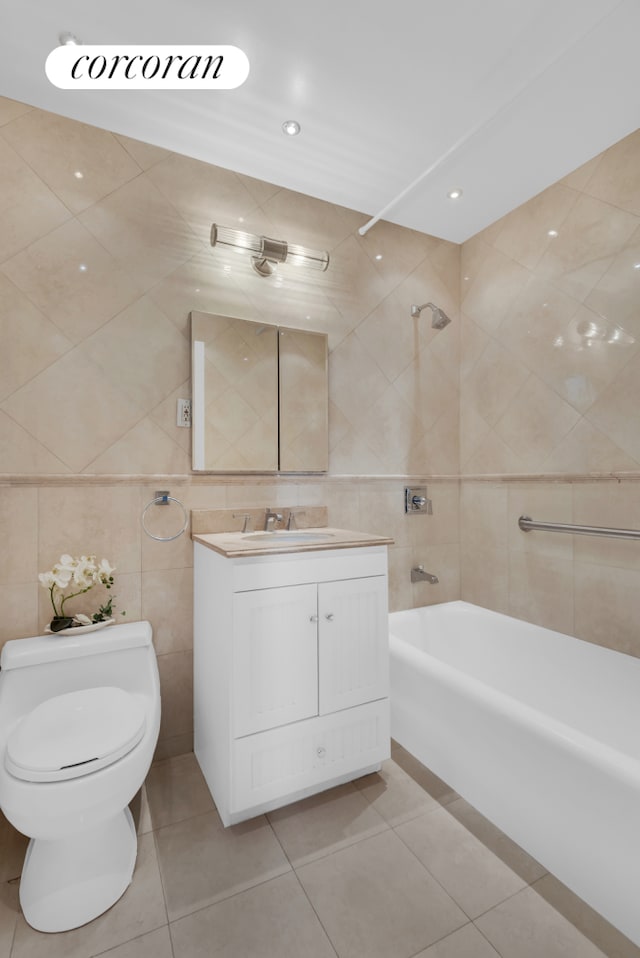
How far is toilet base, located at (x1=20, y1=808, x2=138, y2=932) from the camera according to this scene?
115 centimetres

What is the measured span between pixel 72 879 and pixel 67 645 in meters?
0.63

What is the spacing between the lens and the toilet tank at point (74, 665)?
4.72 ft

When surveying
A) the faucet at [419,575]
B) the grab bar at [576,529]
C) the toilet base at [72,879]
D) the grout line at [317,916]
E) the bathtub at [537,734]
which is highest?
the grab bar at [576,529]

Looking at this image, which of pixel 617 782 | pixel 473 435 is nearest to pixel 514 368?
pixel 473 435

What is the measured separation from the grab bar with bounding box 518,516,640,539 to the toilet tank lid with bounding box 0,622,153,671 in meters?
1.78

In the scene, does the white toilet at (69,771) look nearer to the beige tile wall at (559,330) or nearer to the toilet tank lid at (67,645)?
the toilet tank lid at (67,645)

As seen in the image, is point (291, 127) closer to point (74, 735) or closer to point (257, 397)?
point (257, 397)

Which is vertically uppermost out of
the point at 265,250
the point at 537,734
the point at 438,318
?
the point at 265,250

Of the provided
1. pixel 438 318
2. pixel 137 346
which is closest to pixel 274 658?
pixel 137 346

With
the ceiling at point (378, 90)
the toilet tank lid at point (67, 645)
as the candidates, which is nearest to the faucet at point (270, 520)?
the toilet tank lid at point (67, 645)

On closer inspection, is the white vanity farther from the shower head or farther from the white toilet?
the shower head

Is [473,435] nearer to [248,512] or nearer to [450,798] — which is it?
[248,512]

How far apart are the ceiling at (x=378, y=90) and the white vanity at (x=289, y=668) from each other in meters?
1.64

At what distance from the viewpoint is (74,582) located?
1.66 m
